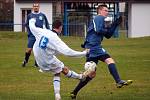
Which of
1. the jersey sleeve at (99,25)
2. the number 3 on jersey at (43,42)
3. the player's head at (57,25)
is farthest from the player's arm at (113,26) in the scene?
the number 3 on jersey at (43,42)

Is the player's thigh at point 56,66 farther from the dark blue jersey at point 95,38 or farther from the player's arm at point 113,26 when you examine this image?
the player's arm at point 113,26

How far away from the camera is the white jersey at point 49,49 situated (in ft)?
35.6

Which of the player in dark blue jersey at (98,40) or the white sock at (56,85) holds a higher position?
the player in dark blue jersey at (98,40)

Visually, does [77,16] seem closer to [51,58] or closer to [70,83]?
[70,83]

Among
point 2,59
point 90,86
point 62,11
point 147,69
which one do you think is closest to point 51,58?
point 90,86

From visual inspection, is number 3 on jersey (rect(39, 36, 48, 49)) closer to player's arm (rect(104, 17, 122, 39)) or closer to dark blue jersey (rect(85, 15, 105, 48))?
dark blue jersey (rect(85, 15, 105, 48))

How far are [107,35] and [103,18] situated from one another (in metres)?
0.38

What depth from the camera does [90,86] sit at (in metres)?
14.5

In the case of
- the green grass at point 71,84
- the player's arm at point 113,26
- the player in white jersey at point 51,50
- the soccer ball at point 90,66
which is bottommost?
the green grass at point 71,84

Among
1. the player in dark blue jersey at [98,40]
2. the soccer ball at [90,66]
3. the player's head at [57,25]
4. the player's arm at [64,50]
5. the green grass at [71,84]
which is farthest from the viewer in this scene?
the green grass at [71,84]

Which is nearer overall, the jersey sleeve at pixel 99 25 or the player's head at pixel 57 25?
the player's head at pixel 57 25

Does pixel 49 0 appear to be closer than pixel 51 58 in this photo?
No

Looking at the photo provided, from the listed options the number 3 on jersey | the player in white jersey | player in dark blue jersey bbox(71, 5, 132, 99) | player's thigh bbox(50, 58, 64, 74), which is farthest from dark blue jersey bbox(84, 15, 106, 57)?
the number 3 on jersey

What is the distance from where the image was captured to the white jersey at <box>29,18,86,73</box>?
35.6ft
